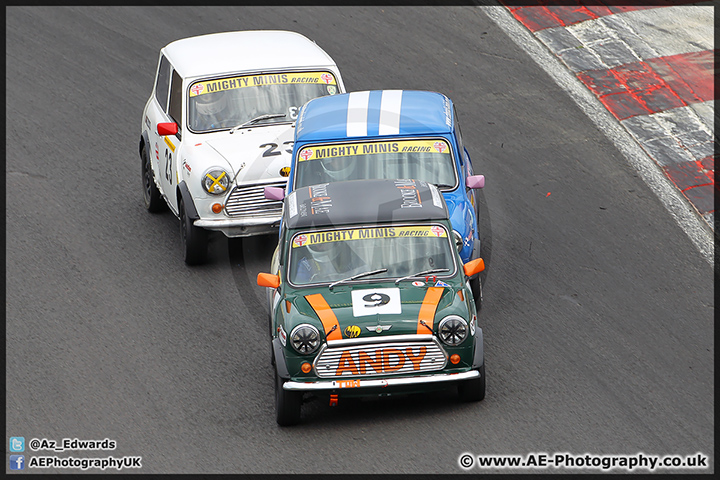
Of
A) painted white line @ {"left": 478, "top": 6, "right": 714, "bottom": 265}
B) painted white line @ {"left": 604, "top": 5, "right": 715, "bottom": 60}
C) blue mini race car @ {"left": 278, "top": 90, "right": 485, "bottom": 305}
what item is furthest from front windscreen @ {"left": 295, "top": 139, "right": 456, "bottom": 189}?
painted white line @ {"left": 604, "top": 5, "right": 715, "bottom": 60}

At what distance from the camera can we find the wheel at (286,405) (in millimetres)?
8211

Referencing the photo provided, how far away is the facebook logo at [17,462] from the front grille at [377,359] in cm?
245

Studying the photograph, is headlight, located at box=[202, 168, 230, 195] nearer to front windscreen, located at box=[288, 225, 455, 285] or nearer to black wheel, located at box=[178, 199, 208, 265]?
black wheel, located at box=[178, 199, 208, 265]

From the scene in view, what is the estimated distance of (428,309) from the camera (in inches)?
325

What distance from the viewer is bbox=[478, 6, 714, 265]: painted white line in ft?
39.4

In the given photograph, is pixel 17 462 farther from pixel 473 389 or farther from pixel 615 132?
pixel 615 132

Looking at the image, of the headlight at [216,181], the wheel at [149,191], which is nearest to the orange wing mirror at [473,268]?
the headlight at [216,181]

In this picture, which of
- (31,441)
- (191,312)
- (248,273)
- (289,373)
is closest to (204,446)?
(289,373)

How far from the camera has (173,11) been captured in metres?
17.4

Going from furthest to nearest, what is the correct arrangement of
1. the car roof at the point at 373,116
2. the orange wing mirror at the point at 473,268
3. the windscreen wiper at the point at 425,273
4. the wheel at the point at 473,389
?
the car roof at the point at 373,116 < the orange wing mirror at the point at 473,268 < the windscreen wiper at the point at 425,273 < the wheel at the point at 473,389

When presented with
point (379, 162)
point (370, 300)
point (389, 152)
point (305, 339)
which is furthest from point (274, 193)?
point (305, 339)

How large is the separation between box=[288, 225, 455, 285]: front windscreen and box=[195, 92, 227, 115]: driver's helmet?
132 inches

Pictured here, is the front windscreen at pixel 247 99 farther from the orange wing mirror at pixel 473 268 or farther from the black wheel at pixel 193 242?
→ the orange wing mirror at pixel 473 268

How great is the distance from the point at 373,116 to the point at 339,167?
0.75 metres
